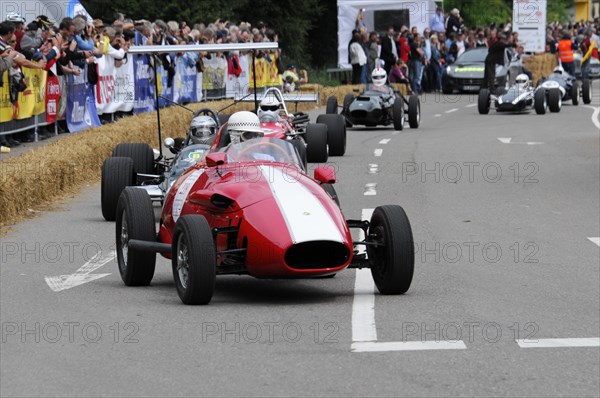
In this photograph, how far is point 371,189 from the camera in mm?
16922

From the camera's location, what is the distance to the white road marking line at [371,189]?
1647 centimetres

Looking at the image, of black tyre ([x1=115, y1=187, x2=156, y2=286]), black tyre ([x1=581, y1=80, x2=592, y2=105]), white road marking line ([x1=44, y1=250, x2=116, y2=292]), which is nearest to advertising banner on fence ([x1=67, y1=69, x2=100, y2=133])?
white road marking line ([x1=44, y1=250, x2=116, y2=292])

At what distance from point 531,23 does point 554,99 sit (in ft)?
74.6

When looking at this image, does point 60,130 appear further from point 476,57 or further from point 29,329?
point 476,57

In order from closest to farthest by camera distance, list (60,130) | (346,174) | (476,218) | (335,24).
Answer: (476,218) → (346,174) → (60,130) → (335,24)

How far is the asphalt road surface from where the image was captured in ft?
23.3

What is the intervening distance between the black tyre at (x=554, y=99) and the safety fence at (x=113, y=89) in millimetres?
7766

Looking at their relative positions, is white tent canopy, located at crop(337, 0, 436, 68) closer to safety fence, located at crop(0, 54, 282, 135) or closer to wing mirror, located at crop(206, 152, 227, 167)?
safety fence, located at crop(0, 54, 282, 135)

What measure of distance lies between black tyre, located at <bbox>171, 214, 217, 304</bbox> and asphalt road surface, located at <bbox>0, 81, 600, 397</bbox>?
11 cm

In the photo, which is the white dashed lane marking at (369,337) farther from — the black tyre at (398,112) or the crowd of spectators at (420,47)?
the crowd of spectators at (420,47)

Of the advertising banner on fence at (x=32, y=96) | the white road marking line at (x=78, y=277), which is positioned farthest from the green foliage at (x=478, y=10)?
the white road marking line at (x=78, y=277)

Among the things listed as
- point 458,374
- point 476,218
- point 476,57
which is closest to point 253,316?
point 458,374

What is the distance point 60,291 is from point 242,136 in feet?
7.13

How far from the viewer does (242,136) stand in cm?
1123
